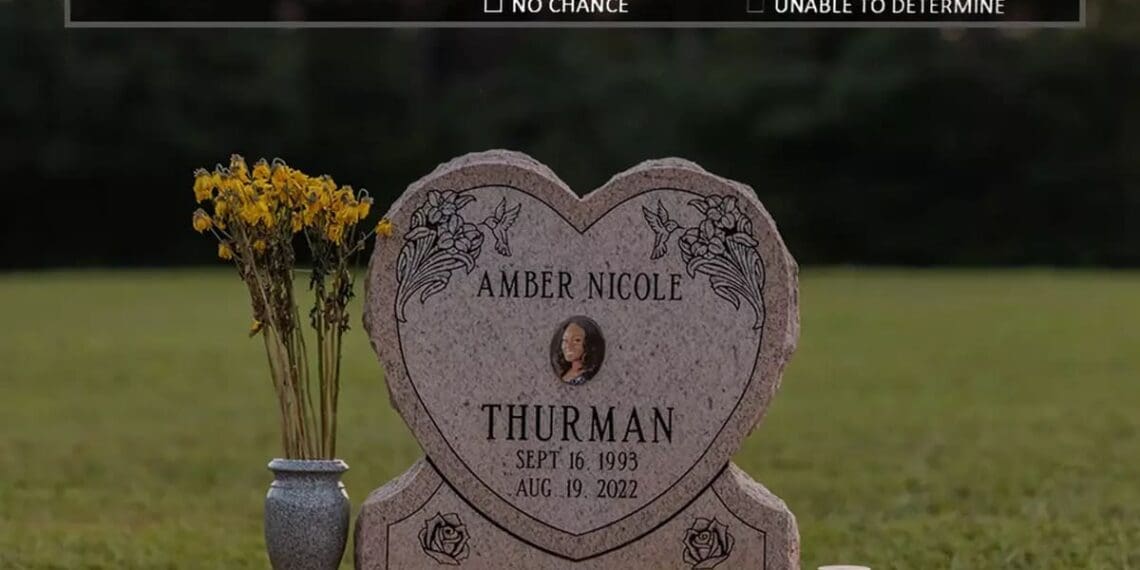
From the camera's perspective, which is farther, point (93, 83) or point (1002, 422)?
point (93, 83)

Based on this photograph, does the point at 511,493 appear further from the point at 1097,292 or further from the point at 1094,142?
the point at 1094,142

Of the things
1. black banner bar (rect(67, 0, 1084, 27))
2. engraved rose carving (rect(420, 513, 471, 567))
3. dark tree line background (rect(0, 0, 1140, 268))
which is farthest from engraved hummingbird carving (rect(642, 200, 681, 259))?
dark tree line background (rect(0, 0, 1140, 268))

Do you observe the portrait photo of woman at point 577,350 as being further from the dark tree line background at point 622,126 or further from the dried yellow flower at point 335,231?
the dark tree line background at point 622,126

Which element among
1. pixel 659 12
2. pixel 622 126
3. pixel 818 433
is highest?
pixel 622 126

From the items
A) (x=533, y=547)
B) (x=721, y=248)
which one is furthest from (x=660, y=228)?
(x=533, y=547)

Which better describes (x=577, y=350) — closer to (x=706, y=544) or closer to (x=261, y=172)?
(x=706, y=544)

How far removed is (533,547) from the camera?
7023 mm

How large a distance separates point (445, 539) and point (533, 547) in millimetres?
307

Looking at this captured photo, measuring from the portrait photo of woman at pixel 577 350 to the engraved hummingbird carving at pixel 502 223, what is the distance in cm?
34

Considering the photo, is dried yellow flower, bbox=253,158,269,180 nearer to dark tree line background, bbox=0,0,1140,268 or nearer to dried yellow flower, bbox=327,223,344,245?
dried yellow flower, bbox=327,223,344,245

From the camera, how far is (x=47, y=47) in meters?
35.3

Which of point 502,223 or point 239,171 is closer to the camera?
point 239,171

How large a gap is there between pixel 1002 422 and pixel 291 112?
22.6 metres

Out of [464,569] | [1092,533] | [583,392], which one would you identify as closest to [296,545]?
[464,569]
